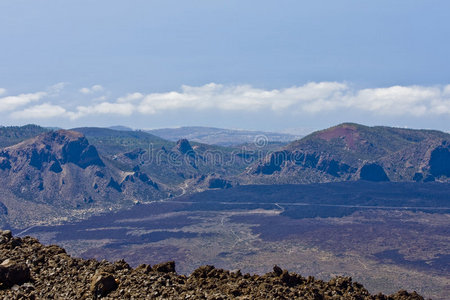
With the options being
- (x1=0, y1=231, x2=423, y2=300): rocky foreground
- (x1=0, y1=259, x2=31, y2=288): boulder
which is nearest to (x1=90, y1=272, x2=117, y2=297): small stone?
(x1=0, y1=231, x2=423, y2=300): rocky foreground

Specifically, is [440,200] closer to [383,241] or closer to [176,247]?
[383,241]

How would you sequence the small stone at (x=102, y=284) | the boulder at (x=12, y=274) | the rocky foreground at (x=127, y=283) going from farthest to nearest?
the boulder at (x=12, y=274) < the small stone at (x=102, y=284) < the rocky foreground at (x=127, y=283)

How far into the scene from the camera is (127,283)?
21000 mm

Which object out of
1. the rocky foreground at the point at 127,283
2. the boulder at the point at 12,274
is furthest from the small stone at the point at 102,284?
the boulder at the point at 12,274

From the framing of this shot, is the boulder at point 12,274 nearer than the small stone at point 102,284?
No

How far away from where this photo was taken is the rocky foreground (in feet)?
66.8

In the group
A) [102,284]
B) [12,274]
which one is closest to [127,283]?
[102,284]

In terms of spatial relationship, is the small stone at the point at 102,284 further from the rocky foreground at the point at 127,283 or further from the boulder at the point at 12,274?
A: the boulder at the point at 12,274

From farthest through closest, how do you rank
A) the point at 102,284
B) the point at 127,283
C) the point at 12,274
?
the point at 12,274
the point at 127,283
the point at 102,284

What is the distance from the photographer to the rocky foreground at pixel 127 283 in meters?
20.4

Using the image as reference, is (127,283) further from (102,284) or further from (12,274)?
(12,274)

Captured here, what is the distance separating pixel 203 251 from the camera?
104 meters

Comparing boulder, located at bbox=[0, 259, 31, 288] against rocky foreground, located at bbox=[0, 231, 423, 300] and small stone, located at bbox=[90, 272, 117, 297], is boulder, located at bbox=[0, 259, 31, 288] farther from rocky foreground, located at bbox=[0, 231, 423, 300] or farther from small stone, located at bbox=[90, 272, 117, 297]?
small stone, located at bbox=[90, 272, 117, 297]

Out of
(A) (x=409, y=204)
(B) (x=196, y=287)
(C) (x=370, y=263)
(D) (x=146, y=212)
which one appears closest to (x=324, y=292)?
(B) (x=196, y=287)
